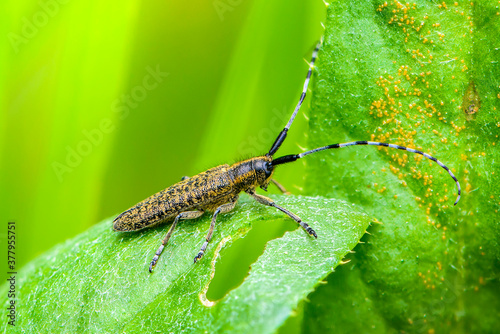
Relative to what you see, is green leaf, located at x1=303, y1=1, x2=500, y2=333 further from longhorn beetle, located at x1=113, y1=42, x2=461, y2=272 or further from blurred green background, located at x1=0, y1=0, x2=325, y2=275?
blurred green background, located at x1=0, y1=0, x2=325, y2=275

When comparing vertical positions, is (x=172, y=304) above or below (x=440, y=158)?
above

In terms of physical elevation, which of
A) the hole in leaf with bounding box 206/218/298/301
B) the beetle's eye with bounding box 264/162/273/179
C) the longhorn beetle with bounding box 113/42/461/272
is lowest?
the hole in leaf with bounding box 206/218/298/301

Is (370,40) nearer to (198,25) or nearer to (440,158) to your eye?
(440,158)

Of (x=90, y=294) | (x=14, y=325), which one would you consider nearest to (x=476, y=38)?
(x=90, y=294)

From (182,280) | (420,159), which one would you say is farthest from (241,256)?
(420,159)

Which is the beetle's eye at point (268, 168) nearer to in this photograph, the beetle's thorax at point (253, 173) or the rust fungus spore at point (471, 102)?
the beetle's thorax at point (253, 173)

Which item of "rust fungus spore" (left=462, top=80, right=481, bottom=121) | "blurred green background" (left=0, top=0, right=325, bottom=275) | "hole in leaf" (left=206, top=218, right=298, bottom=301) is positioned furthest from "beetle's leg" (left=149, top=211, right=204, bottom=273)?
"rust fungus spore" (left=462, top=80, right=481, bottom=121)

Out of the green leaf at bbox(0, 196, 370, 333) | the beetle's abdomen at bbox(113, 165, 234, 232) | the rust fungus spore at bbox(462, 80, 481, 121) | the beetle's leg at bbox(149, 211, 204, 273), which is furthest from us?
the beetle's abdomen at bbox(113, 165, 234, 232)

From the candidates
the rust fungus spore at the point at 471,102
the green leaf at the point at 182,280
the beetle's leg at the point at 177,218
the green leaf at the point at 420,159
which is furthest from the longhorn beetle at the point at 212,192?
the rust fungus spore at the point at 471,102
